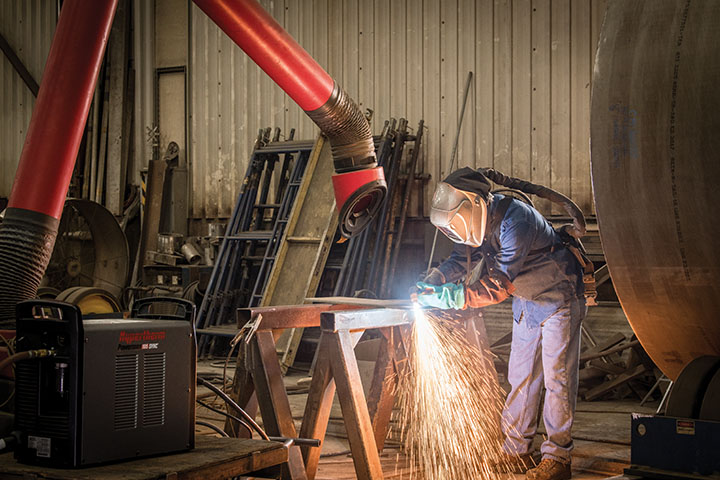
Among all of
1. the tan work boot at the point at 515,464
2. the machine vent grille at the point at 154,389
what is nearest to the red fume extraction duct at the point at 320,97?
the machine vent grille at the point at 154,389

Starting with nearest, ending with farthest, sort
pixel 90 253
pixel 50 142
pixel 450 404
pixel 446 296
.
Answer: pixel 50 142, pixel 446 296, pixel 450 404, pixel 90 253

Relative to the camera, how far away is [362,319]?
3.57 m

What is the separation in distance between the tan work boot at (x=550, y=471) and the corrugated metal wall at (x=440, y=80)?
393 centimetres

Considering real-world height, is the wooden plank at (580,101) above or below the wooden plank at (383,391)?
above

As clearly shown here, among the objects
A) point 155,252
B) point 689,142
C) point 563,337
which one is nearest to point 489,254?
point 563,337

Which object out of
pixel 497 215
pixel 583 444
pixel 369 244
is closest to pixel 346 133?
pixel 497 215

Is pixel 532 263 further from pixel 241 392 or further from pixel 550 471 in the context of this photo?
pixel 241 392

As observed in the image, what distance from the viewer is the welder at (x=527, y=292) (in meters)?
3.94

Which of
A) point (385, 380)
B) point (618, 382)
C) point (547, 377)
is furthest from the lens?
point (618, 382)

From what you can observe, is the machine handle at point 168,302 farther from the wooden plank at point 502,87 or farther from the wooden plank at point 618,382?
the wooden plank at point 502,87

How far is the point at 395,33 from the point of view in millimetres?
8391

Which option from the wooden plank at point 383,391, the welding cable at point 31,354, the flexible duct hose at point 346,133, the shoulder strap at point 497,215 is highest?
the flexible duct hose at point 346,133

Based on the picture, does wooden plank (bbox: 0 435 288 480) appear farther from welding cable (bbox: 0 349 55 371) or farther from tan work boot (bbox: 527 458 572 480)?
tan work boot (bbox: 527 458 572 480)

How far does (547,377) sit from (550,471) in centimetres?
48
